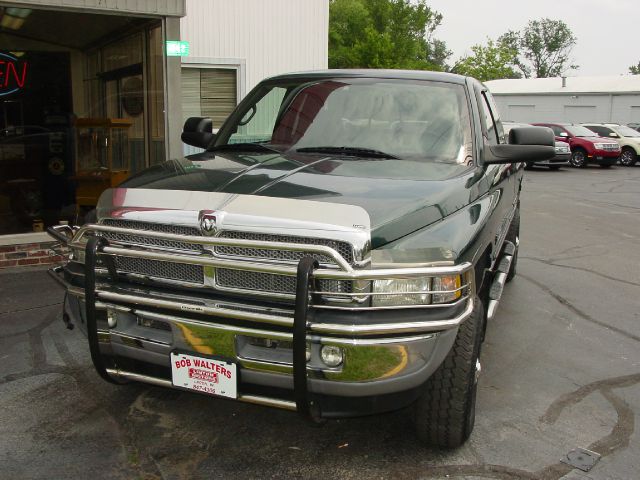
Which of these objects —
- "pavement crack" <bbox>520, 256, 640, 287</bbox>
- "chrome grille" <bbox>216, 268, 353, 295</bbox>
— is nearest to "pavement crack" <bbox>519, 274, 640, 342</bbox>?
"pavement crack" <bbox>520, 256, 640, 287</bbox>

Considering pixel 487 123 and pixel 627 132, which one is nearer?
pixel 487 123

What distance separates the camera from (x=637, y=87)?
115 ft

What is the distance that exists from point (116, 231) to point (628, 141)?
26.4m

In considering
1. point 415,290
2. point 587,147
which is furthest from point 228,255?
point 587,147

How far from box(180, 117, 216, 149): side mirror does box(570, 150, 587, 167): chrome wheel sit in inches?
889

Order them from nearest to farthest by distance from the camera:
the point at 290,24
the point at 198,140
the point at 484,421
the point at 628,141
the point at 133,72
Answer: the point at 484,421, the point at 198,140, the point at 133,72, the point at 290,24, the point at 628,141

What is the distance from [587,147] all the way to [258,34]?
58.9ft

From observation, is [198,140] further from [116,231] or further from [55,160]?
[55,160]

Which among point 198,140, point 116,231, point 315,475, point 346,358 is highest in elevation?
point 198,140

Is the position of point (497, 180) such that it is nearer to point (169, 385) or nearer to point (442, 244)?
point (442, 244)

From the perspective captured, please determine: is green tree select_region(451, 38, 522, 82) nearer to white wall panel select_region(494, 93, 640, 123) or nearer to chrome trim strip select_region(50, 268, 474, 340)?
white wall panel select_region(494, 93, 640, 123)

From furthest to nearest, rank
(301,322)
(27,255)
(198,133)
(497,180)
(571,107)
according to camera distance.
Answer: (571,107)
(27,255)
(198,133)
(497,180)
(301,322)

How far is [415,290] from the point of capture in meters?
2.82

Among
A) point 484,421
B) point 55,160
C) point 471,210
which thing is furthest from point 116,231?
point 55,160
